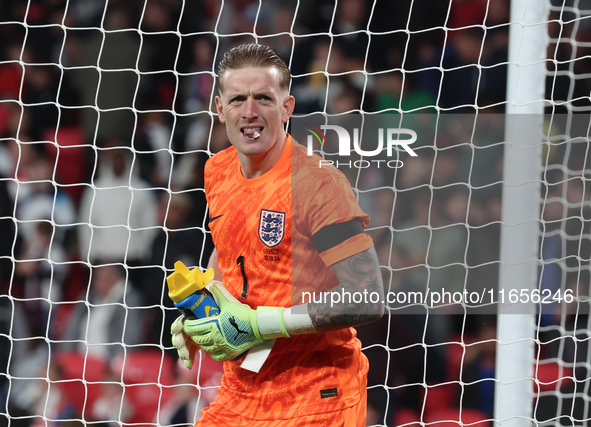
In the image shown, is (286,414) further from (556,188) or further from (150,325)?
(556,188)

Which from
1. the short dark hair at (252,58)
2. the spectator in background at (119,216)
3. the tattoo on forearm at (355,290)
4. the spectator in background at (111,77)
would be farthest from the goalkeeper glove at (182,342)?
the spectator in background at (111,77)

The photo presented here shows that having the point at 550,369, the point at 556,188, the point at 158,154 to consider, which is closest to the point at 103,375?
the point at 158,154

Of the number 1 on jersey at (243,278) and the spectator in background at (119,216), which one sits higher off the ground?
the number 1 on jersey at (243,278)

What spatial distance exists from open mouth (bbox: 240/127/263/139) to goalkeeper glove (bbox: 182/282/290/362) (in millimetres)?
520

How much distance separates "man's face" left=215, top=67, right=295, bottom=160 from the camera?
1.87 meters

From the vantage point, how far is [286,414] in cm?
184

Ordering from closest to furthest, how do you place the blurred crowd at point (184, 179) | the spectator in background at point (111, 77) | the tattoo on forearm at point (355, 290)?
the tattoo on forearm at point (355, 290)
the blurred crowd at point (184, 179)
the spectator in background at point (111, 77)

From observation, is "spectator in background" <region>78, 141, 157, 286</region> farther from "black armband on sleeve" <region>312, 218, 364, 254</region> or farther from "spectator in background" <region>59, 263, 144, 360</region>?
"black armband on sleeve" <region>312, 218, 364, 254</region>

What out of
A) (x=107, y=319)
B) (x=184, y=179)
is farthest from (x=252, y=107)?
(x=107, y=319)

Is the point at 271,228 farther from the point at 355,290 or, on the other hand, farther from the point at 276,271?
the point at 355,290

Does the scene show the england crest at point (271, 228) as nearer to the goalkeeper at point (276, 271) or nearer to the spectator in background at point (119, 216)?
the goalkeeper at point (276, 271)

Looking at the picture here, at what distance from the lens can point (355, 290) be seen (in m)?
1.69

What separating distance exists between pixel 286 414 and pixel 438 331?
5.26 ft

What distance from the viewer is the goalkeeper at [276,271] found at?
69.3 inches
